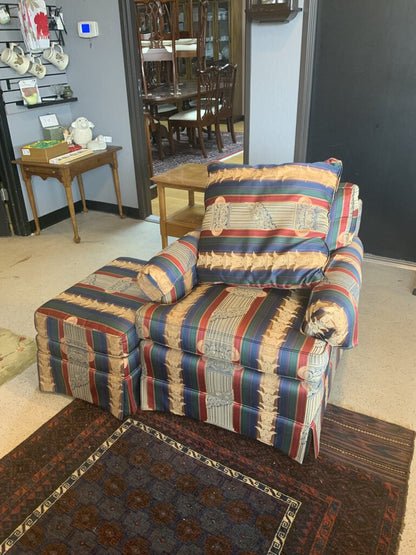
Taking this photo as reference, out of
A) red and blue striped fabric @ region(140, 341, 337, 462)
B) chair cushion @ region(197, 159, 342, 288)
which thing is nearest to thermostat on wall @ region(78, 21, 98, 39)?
chair cushion @ region(197, 159, 342, 288)

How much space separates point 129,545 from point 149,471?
0.27 m

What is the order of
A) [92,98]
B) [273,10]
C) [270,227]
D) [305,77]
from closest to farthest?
[270,227] → [273,10] → [305,77] → [92,98]

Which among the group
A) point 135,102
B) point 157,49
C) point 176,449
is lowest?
point 176,449

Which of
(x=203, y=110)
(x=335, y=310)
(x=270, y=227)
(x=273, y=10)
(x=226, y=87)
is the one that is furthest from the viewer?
(x=226, y=87)

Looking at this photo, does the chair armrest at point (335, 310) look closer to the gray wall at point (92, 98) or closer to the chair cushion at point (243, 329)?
the chair cushion at point (243, 329)

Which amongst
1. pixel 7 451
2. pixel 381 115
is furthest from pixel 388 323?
pixel 7 451

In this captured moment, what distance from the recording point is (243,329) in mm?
1630

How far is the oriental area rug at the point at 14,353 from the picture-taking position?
2.18 metres

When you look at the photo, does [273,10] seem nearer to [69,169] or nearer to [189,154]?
[69,169]

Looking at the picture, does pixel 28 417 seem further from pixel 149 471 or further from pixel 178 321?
pixel 178 321

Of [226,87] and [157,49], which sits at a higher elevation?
[157,49]

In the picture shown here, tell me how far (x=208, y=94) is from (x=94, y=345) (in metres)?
4.24

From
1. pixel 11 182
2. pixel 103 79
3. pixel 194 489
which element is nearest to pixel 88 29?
pixel 103 79

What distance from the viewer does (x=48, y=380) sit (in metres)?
2.00
